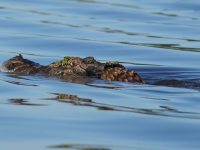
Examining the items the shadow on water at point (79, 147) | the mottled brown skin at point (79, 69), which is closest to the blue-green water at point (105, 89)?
the shadow on water at point (79, 147)

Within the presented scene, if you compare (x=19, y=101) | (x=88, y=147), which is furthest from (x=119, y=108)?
(x=88, y=147)

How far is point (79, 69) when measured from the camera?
1301cm

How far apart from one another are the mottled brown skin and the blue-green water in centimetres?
20

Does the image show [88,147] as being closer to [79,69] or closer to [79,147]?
[79,147]

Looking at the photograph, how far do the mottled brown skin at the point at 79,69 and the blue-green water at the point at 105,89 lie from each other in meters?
0.20

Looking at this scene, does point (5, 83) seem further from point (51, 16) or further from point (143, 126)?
point (51, 16)

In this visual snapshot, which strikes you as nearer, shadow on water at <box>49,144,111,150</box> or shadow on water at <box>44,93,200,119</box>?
shadow on water at <box>49,144,111,150</box>

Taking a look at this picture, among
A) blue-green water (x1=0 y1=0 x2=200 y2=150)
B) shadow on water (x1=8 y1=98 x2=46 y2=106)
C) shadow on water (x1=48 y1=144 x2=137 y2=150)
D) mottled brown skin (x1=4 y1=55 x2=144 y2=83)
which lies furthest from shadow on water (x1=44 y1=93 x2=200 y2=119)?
shadow on water (x1=48 y1=144 x2=137 y2=150)

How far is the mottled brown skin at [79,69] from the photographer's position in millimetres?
12656

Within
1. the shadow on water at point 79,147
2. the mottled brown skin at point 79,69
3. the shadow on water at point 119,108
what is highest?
the mottled brown skin at point 79,69

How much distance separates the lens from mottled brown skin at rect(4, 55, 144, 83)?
1266cm

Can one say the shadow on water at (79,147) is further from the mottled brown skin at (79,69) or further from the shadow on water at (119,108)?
the mottled brown skin at (79,69)

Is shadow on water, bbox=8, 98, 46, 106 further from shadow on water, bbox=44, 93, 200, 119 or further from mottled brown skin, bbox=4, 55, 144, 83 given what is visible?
mottled brown skin, bbox=4, 55, 144, 83

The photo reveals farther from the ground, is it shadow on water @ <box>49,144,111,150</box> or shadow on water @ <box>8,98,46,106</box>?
shadow on water @ <box>8,98,46,106</box>
